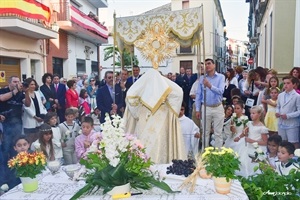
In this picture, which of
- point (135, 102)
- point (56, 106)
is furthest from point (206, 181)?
point (56, 106)

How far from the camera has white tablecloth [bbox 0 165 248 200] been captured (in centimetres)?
Answer: 235

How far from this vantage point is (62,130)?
485 centimetres

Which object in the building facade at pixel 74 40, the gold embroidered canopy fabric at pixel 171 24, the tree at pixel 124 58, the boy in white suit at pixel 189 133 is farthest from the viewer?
the building facade at pixel 74 40

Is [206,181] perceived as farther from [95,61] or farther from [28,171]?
[95,61]

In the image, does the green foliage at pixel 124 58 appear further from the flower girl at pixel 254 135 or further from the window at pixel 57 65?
the window at pixel 57 65

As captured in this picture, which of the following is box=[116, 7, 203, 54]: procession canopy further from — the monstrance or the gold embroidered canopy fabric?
the monstrance

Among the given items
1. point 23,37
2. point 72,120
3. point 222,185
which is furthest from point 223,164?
point 23,37

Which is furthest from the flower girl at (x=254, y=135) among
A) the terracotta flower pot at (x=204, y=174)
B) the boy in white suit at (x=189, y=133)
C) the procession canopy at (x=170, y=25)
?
the terracotta flower pot at (x=204, y=174)

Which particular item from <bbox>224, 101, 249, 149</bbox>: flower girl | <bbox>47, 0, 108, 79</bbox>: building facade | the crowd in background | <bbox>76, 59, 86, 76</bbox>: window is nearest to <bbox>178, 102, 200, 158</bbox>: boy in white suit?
the crowd in background

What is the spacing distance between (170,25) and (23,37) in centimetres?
776

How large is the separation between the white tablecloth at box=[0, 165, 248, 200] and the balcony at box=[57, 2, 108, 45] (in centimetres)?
1173

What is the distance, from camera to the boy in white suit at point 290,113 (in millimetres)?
4910

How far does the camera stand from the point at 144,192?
8.02 feet

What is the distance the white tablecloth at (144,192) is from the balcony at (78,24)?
38.5ft
